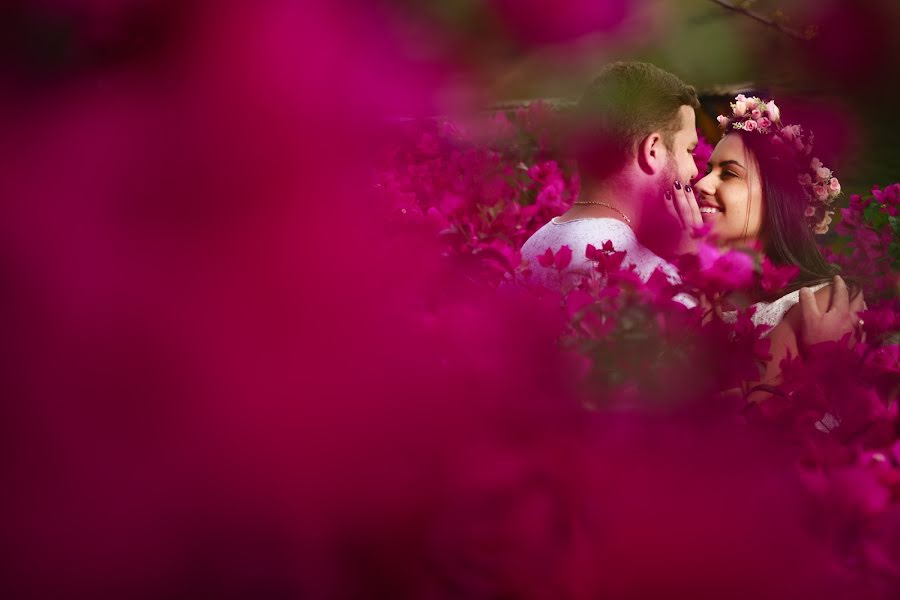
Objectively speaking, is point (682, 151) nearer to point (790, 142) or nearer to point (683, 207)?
point (683, 207)

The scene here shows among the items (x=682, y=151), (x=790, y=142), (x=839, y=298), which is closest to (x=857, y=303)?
(x=839, y=298)

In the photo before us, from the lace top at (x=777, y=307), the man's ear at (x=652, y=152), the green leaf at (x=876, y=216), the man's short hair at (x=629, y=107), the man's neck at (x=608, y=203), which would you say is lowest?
the green leaf at (x=876, y=216)

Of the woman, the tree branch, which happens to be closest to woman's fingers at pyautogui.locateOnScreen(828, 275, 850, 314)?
the woman

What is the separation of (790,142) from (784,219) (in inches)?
10.7

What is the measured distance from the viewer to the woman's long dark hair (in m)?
2.19

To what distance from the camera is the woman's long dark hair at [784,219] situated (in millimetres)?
2191

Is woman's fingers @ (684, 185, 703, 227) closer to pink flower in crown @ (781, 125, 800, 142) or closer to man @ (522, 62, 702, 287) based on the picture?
man @ (522, 62, 702, 287)

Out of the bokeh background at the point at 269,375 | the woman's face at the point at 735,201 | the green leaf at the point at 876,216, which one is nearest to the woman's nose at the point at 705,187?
the woman's face at the point at 735,201

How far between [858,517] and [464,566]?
0.28 meters

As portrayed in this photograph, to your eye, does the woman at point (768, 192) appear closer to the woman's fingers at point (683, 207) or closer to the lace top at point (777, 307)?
the lace top at point (777, 307)

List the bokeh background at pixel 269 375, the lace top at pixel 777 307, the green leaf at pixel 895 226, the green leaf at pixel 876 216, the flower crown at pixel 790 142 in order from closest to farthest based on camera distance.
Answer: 1. the bokeh background at pixel 269 375
2. the lace top at pixel 777 307
3. the flower crown at pixel 790 142
4. the green leaf at pixel 895 226
5. the green leaf at pixel 876 216

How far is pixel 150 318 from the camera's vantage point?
12.1 inches

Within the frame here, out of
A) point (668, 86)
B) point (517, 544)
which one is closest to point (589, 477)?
point (517, 544)

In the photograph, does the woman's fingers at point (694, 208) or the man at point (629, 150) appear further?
the man at point (629, 150)
